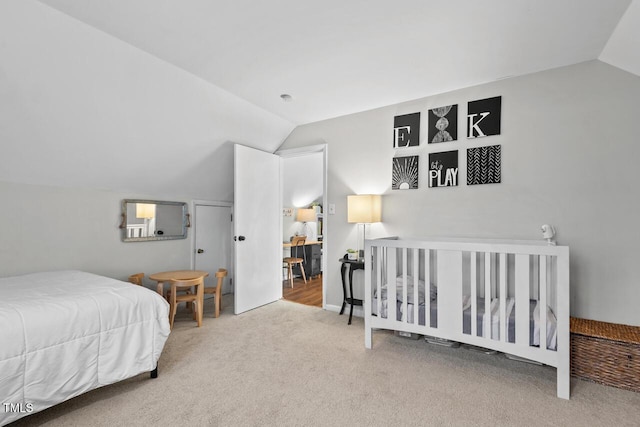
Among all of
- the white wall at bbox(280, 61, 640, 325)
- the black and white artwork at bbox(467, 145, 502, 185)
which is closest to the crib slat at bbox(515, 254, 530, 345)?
the white wall at bbox(280, 61, 640, 325)

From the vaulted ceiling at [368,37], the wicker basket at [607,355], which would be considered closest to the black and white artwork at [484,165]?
the vaulted ceiling at [368,37]

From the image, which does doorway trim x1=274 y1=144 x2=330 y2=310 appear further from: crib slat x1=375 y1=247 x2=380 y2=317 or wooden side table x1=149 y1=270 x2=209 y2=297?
wooden side table x1=149 y1=270 x2=209 y2=297

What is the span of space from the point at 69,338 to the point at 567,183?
3547 mm

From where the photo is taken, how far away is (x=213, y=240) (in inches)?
174

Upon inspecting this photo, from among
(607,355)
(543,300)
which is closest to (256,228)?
(543,300)

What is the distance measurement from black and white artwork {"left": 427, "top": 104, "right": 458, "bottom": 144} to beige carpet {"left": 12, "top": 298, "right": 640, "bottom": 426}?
6.29 feet

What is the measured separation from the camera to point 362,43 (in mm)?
2209

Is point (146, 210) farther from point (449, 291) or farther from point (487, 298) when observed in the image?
point (487, 298)

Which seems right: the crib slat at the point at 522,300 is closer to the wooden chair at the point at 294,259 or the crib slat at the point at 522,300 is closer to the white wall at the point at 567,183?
the white wall at the point at 567,183

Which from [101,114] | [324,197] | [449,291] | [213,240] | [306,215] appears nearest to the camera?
[449,291]

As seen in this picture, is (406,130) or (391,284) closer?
(391,284)

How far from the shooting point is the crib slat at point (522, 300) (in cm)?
204

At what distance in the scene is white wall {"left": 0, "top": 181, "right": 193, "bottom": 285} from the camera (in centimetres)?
272

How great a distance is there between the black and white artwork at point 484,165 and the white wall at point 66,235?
3.49 meters
